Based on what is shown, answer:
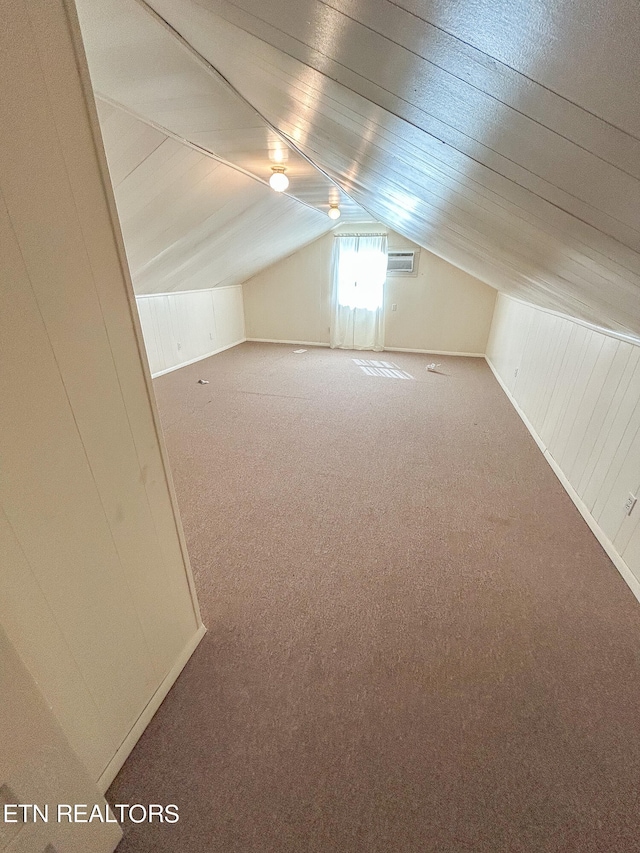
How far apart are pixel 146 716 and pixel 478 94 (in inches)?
68.3

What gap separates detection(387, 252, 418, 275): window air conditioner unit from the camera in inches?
217

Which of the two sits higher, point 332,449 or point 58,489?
point 58,489

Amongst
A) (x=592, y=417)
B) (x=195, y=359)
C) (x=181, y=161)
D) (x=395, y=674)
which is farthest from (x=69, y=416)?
(x=195, y=359)

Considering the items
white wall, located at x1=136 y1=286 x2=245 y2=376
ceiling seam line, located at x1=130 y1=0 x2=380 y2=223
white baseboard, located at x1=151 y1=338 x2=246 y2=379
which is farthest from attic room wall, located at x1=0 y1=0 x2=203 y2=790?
white baseboard, located at x1=151 y1=338 x2=246 y2=379

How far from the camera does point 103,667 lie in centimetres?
96

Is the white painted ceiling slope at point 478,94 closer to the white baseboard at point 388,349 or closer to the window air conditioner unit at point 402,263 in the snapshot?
the window air conditioner unit at point 402,263

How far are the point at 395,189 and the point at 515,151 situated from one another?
1.36m

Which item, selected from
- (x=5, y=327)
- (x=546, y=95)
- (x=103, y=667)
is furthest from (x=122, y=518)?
(x=546, y=95)

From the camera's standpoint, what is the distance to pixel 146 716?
3.74ft

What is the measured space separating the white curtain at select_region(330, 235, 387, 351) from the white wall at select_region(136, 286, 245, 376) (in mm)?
→ 1714

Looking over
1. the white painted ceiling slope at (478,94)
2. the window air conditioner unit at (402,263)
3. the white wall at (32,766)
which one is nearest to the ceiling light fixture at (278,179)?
the white painted ceiling slope at (478,94)

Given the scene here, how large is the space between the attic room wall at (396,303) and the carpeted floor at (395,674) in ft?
11.9

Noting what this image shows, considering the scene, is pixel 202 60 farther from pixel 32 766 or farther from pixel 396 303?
pixel 396 303

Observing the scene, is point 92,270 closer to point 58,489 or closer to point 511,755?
point 58,489
